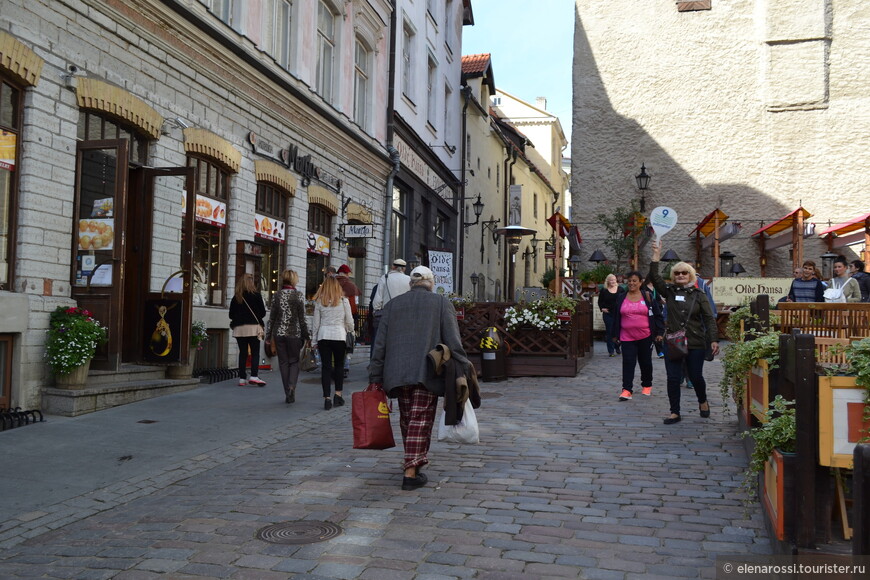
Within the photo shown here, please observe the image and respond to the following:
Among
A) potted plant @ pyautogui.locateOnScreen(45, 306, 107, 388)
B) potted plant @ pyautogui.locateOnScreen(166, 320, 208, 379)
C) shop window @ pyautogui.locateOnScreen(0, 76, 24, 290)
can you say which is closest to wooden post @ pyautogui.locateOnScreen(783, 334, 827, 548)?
potted plant @ pyautogui.locateOnScreen(45, 306, 107, 388)

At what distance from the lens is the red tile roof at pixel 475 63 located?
30875 millimetres

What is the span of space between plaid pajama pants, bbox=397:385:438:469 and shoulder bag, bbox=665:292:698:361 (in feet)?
10.8

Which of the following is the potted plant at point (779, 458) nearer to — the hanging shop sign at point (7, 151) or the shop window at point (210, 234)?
the hanging shop sign at point (7, 151)

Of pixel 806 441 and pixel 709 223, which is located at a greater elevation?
pixel 709 223

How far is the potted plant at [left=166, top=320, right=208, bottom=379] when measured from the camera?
402 inches

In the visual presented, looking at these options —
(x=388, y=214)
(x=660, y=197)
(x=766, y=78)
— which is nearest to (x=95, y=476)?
(x=388, y=214)

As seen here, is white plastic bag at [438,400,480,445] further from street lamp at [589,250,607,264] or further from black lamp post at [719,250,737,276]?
black lamp post at [719,250,737,276]

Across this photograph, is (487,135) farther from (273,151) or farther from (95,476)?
(95,476)

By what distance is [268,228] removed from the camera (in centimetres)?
1372

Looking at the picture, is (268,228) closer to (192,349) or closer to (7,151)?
(192,349)

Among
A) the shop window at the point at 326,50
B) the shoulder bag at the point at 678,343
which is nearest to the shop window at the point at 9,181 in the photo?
the shoulder bag at the point at 678,343

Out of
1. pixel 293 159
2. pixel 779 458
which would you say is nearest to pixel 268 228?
pixel 293 159

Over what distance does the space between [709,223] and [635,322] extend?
1641 centimetres

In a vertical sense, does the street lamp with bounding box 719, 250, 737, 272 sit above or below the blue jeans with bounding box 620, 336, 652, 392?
above
